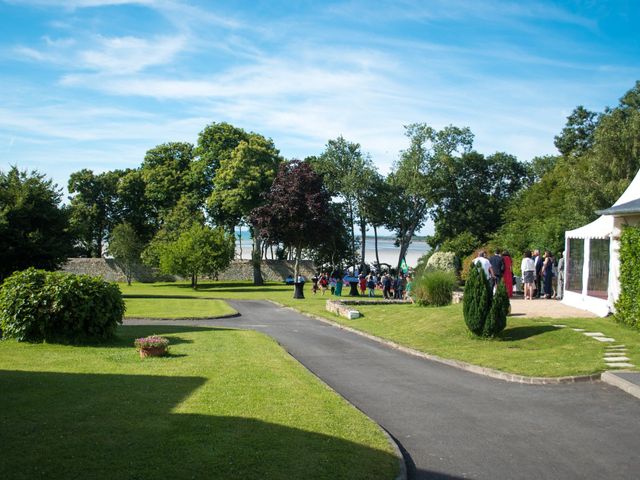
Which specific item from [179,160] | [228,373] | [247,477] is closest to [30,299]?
[228,373]

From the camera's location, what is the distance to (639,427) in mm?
7945

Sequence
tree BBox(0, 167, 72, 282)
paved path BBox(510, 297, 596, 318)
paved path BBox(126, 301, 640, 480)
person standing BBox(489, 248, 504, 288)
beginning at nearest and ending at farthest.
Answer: paved path BBox(126, 301, 640, 480) < paved path BBox(510, 297, 596, 318) < person standing BBox(489, 248, 504, 288) < tree BBox(0, 167, 72, 282)

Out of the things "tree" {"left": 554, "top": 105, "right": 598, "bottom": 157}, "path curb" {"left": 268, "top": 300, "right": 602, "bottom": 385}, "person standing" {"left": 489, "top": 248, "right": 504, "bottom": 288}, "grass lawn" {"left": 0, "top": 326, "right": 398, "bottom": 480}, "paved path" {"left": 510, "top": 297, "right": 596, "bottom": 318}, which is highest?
"tree" {"left": 554, "top": 105, "right": 598, "bottom": 157}

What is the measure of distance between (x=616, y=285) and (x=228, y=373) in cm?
1121

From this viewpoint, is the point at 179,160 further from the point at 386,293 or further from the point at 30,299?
the point at 30,299

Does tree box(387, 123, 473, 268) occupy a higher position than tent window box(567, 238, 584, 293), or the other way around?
tree box(387, 123, 473, 268)

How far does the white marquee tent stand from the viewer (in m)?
16.5

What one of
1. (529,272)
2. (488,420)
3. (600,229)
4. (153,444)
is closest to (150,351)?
(153,444)

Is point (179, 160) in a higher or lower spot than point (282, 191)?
higher

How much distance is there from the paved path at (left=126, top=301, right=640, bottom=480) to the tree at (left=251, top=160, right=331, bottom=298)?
22.0 m

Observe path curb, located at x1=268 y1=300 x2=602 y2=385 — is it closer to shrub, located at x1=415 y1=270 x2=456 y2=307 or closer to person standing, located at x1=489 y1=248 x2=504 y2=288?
person standing, located at x1=489 y1=248 x2=504 y2=288

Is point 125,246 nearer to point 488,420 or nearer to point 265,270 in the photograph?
point 265,270

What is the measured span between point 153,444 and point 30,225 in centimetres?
2861

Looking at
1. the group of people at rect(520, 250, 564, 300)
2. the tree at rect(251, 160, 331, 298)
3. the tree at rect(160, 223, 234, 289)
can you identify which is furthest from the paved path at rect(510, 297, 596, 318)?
the tree at rect(160, 223, 234, 289)
